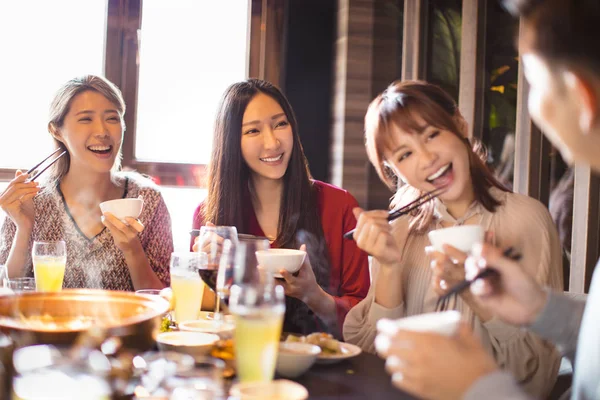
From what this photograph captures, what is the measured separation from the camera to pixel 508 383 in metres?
0.86

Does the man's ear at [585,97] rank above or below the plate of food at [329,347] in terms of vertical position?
above

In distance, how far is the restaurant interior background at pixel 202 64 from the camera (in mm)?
3633

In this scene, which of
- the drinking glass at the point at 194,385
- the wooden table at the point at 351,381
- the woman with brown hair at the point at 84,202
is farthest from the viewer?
the woman with brown hair at the point at 84,202

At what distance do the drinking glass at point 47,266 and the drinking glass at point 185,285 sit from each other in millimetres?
405

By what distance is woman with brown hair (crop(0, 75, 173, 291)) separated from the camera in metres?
2.41

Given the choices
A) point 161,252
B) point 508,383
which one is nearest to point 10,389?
point 508,383

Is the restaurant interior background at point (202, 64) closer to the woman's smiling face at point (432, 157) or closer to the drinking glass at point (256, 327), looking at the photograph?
Result: the woman's smiling face at point (432, 157)

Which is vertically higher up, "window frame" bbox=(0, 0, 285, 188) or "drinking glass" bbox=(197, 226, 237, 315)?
"window frame" bbox=(0, 0, 285, 188)

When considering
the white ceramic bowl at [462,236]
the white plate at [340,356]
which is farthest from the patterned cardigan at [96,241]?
the white ceramic bowl at [462,236]

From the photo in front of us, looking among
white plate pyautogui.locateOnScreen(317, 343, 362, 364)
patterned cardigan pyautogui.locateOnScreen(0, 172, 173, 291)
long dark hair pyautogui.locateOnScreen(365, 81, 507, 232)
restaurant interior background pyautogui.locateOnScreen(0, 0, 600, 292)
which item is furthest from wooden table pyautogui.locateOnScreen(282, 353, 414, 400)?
restaurant interior background pyautogui.locateOnScreen(0, 0, 600, 292)

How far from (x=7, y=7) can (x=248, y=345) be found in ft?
11.1

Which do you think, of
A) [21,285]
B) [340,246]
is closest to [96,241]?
[21,285]

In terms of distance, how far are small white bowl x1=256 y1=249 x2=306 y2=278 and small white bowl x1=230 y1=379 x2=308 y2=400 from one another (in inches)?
16.9

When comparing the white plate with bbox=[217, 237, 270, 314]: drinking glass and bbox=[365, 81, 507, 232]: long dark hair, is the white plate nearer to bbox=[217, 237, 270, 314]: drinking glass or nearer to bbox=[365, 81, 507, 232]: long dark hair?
bbox=[217, 237, 270, 314]: drinking glass
